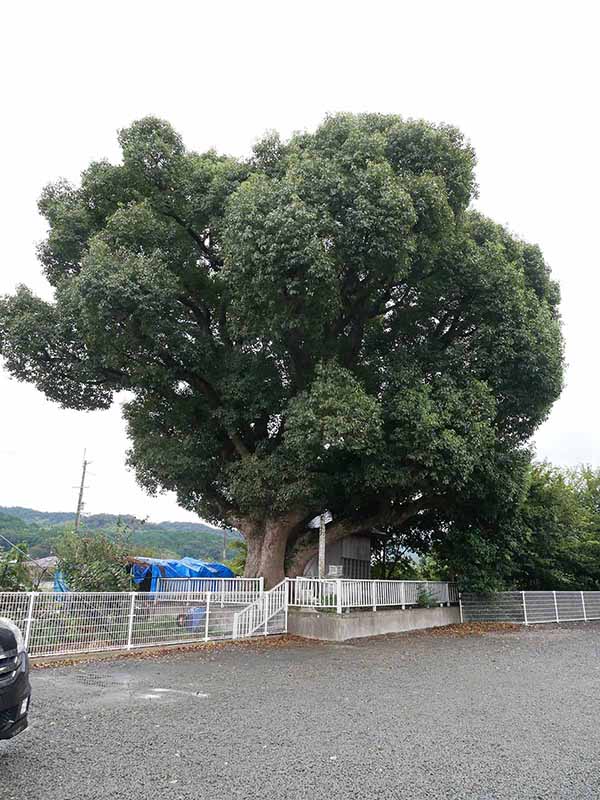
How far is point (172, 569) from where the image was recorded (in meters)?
17.1

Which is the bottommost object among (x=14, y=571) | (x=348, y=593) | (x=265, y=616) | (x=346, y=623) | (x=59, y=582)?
(x=346, y=623)

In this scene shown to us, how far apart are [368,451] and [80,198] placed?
35.5 ft

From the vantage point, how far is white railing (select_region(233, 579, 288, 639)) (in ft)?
38.2

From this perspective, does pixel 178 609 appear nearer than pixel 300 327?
Yes

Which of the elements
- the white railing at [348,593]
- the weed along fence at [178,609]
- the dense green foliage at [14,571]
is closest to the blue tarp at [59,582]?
the dense green foliage at [14,571]

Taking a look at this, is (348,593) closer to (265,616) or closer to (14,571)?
(265,616)

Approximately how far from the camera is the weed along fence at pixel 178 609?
8445 mm

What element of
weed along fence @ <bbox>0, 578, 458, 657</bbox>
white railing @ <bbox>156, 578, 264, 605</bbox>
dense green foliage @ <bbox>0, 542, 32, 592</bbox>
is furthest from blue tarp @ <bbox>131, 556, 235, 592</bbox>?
dense green foliage @ <bbox>0, 542, 32, 592</bbox>

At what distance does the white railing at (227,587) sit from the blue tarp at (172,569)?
170 centimetres

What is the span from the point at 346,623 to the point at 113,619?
4997mm

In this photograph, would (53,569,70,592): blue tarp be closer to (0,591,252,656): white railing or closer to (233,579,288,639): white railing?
(0,591,252,656): white railing

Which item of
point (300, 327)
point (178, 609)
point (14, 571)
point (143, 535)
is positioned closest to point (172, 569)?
point (178, 609)

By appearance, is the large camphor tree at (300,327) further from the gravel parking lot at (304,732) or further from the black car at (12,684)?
the black car at (12,684)

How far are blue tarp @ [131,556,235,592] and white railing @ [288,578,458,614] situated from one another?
3759mm
